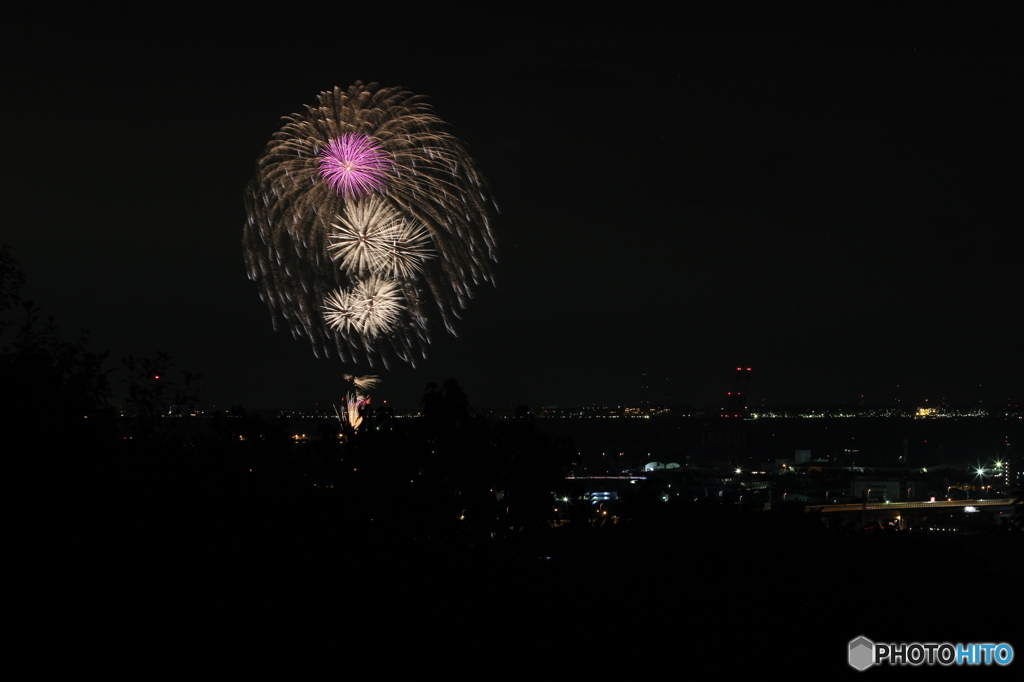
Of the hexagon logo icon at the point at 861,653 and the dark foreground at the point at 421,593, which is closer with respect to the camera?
the dark foreground at the point at 421,593

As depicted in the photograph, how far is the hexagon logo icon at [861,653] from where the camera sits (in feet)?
37.0

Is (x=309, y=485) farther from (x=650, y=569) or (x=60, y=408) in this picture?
(x=650, y=569)

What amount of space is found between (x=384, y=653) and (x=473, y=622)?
154cm

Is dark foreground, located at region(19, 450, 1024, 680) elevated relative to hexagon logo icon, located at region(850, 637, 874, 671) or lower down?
elevated

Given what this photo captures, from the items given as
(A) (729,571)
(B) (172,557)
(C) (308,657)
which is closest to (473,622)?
Result: (C) (308,657)

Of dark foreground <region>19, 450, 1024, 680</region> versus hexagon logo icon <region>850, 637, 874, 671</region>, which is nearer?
dark foreground <region>19, 450, 1024, 680</region>

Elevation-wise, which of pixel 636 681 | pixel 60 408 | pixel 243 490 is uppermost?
pixel 60 408

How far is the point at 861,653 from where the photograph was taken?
11414mm

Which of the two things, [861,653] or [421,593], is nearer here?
[421,593]

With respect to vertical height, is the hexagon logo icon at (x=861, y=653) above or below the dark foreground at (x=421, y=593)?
below

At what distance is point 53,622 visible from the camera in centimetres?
721

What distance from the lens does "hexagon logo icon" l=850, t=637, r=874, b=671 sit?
444 inches

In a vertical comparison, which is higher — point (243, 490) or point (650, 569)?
point (243, 490)

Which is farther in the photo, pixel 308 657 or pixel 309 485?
pixel 309 485
